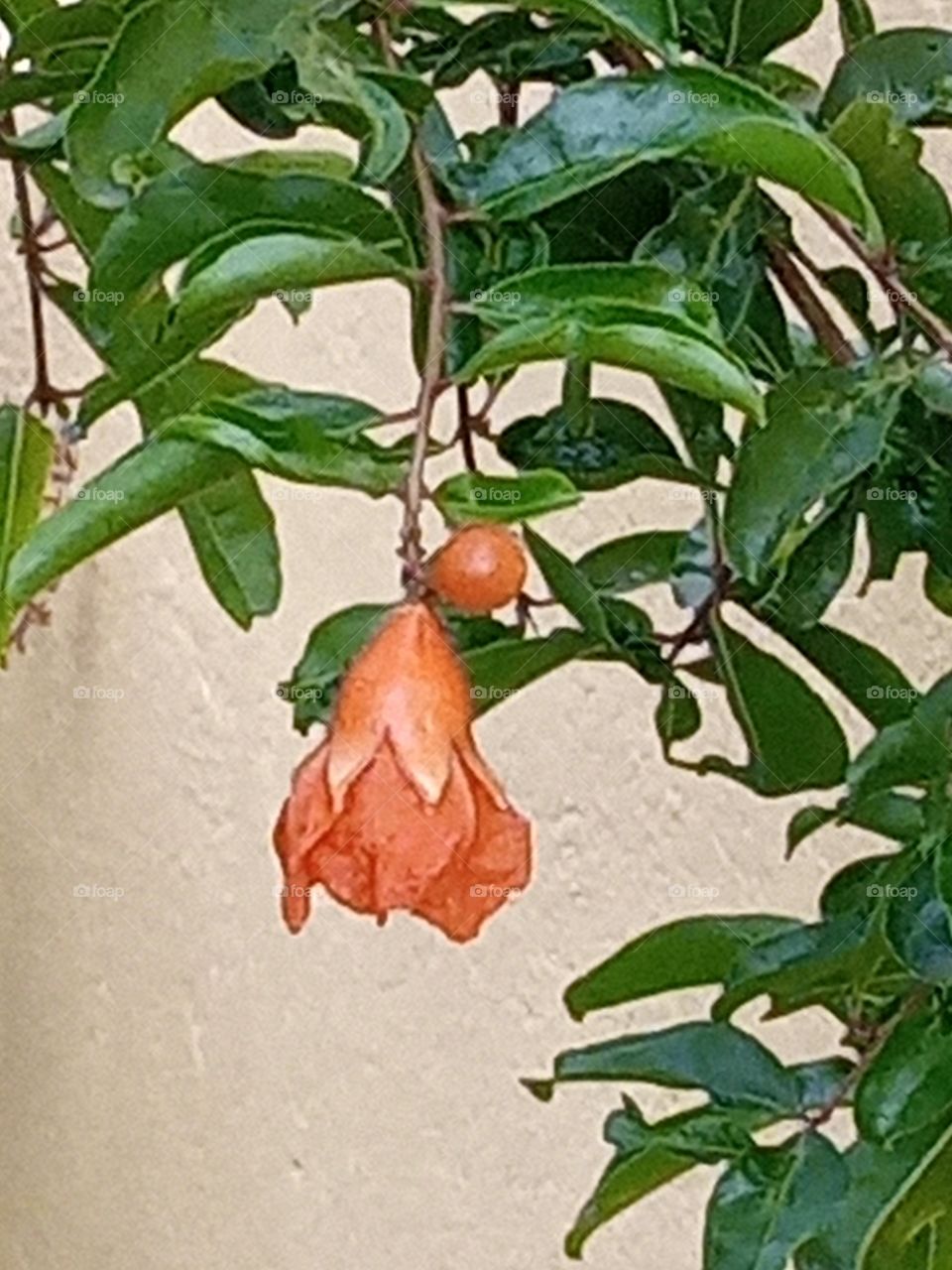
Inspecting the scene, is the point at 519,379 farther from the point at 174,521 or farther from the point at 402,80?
the point at 402,80

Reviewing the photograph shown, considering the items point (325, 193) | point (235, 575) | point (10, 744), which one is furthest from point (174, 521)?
point (325, 193)

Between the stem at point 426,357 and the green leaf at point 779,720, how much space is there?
201 millimetres

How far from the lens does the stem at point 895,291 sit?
Answer: 40 cm

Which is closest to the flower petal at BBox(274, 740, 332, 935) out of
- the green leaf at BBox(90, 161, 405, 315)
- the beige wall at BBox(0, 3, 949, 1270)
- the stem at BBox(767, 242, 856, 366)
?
the green leaf at BBox(90, 161, 405, 315)

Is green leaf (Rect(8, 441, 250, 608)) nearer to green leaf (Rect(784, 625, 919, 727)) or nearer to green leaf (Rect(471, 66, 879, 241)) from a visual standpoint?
green leaf (Rect(471, 66, 879, 241))

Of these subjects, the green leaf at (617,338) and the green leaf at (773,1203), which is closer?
the green leaf at (617,338)

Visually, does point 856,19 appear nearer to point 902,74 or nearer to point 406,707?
point 902,74

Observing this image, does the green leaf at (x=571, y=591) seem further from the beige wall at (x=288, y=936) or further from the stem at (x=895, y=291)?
the beige wall at (x=288, y=936)

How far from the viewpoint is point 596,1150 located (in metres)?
1.00

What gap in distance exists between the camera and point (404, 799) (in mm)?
320

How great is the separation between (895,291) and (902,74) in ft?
0.23

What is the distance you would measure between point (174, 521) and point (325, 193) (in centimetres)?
84

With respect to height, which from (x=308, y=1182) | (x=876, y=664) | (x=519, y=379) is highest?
(x=519, y=379)

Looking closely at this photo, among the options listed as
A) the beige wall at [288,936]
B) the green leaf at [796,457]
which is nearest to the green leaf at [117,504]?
the green leaf at [796,457]
